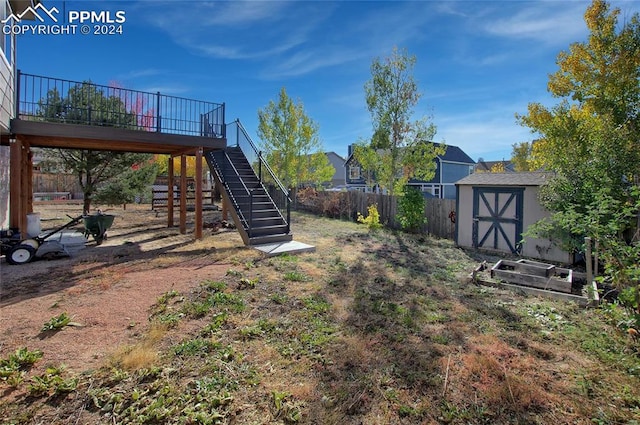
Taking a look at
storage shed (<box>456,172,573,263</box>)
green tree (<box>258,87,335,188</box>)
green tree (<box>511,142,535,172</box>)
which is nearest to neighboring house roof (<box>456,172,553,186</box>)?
storage shed (<box>456,172,573,263</box>)

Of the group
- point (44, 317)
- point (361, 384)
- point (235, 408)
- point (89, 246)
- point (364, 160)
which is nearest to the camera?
point (235, 408)

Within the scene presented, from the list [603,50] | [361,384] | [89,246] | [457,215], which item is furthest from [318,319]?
[603,50]

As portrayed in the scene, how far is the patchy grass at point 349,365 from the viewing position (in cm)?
265

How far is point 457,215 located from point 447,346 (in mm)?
8020

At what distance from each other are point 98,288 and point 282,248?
3901 millimetres

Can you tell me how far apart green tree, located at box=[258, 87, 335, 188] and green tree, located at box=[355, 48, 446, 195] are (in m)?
6.89

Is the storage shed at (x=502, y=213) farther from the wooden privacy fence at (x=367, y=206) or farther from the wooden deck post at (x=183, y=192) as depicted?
the wooden deck post at (x=183, y=192)

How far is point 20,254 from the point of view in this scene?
678 cm

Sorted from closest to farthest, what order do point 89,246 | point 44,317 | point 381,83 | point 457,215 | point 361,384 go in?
point 361,384 → point 44,317 → point 89,246 → point 457,215 → point 381,83

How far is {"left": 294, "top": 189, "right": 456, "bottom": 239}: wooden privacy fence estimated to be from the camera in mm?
12195

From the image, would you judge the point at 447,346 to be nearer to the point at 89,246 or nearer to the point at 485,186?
the point at 485,186

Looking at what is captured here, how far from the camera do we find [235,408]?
268 centimetres

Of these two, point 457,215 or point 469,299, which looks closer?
point 469,299

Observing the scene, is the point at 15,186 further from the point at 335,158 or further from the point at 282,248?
the point at 335,158
